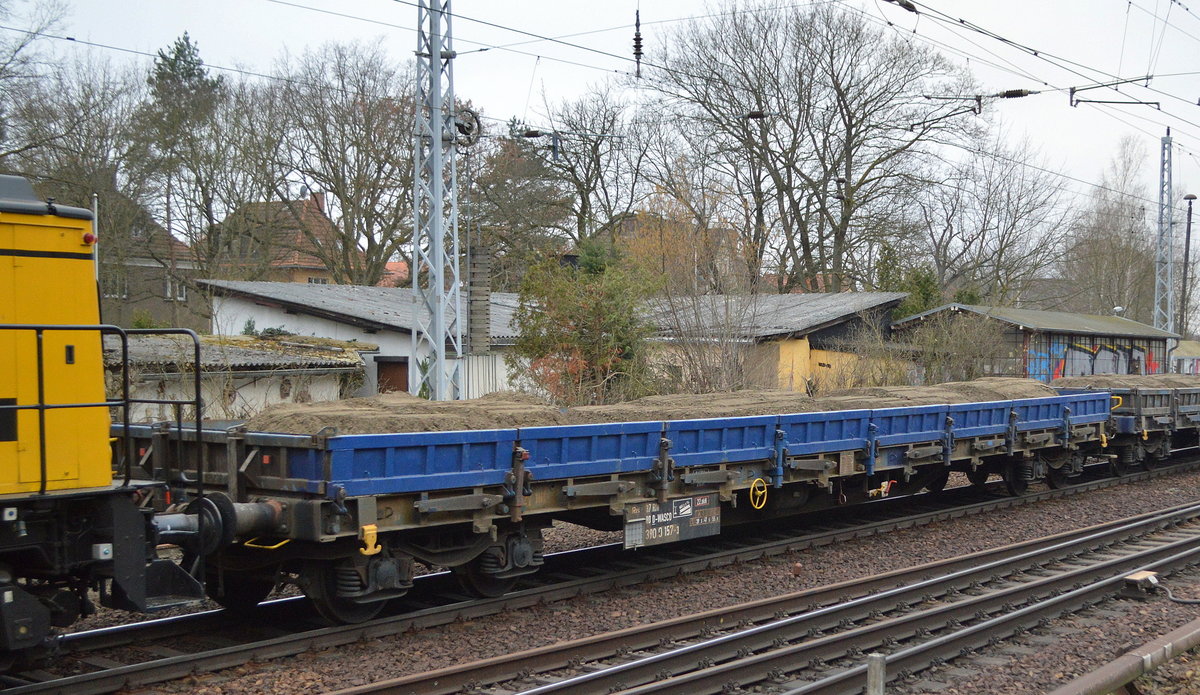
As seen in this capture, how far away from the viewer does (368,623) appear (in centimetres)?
800

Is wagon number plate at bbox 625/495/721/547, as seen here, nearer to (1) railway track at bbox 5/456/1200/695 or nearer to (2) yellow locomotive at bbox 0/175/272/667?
(1) railway track at bbox 5/456/1200/695

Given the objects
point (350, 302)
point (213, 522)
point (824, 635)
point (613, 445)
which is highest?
point (350, 302)

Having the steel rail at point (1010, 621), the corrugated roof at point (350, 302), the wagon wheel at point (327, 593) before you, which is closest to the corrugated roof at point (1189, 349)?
the corrugated roof at point (350, 302)

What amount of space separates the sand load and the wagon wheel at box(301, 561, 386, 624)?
3.75ft

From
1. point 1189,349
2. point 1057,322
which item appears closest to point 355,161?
point 1057,322

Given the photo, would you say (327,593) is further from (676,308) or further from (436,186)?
(676,308)

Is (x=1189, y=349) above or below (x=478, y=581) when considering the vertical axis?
above

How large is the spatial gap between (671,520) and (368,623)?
3.38m

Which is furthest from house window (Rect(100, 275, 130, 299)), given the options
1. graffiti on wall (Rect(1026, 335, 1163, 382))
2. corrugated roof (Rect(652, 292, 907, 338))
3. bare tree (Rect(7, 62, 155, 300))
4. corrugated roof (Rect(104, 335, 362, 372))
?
graffiti on wall (Rect(1026, 335, 1163, 382))

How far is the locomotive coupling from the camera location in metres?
6.80

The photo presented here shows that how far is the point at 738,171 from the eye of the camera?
41.4 meters

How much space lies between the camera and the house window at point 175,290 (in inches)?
1330

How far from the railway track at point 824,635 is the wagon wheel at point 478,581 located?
67.5 inches

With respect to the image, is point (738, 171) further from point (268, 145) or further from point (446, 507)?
point (446, 507)
